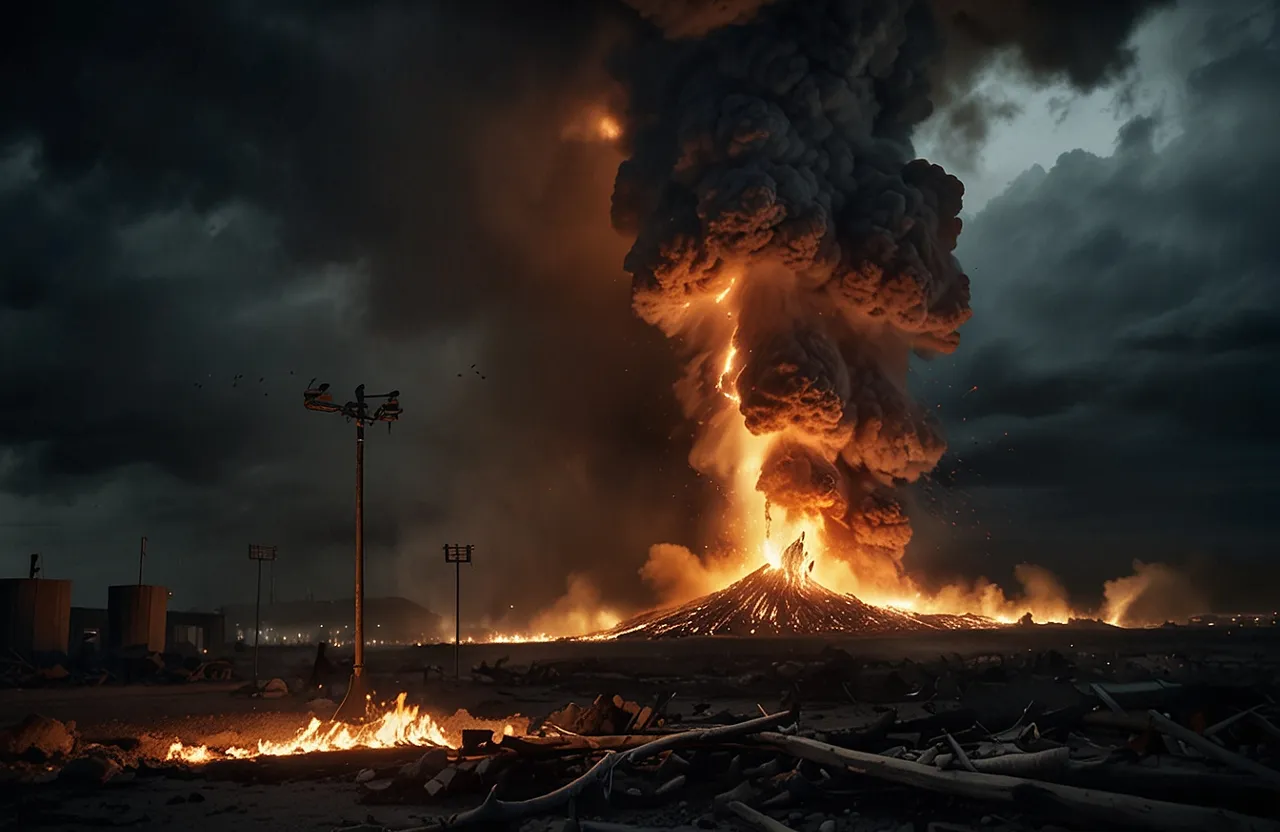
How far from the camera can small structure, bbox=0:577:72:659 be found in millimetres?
48531

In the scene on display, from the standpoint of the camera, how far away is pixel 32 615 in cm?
4922

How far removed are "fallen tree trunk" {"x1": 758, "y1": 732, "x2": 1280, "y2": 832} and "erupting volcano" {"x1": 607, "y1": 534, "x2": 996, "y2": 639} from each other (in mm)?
54098

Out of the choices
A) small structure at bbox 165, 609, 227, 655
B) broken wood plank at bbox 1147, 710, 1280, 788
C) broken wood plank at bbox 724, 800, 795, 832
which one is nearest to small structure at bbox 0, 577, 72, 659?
small structure at bbox 165, 609, 227, 655

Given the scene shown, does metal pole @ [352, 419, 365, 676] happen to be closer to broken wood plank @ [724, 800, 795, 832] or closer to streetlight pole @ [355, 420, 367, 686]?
streetlight pole @ [355, 420, 367, 686]

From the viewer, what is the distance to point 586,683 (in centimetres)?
4044

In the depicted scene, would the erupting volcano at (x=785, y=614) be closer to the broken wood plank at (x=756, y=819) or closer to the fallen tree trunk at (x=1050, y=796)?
the broken wood plank at (x=756, y=819)

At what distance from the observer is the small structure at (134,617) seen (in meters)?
53.5

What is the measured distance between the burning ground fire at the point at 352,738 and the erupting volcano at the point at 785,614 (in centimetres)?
4351

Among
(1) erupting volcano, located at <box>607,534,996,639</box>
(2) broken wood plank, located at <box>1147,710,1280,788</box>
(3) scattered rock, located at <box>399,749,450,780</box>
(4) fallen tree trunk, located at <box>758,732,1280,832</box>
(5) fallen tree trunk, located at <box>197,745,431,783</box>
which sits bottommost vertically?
(5) fallen tree trunk, located at <box>197,745,431,783</box>

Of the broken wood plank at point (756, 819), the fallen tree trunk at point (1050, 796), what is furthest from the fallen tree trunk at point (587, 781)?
the broken wood plank at point (756, 819)

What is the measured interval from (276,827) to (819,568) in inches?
2398

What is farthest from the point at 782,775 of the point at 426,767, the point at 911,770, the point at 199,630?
the point at 199,630

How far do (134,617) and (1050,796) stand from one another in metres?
54.8

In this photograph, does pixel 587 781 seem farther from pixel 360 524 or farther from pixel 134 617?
pixel 134 617
